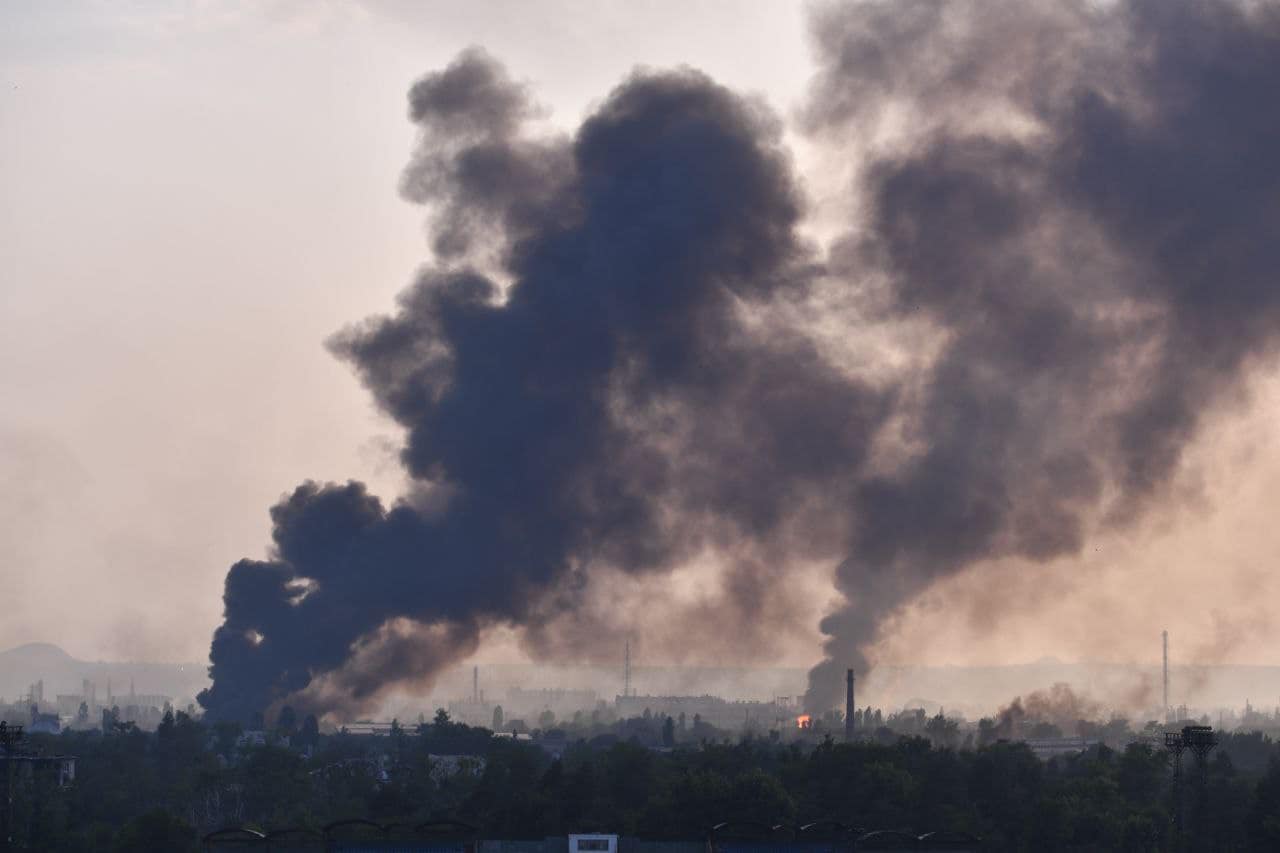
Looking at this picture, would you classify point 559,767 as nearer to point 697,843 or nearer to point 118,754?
point 697,843

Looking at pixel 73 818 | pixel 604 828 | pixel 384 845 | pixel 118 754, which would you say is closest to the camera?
pixel 384 845

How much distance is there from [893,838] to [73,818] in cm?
6230

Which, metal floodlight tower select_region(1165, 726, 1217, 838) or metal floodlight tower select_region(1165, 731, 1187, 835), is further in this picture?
metal floodlight tower select_region(1165, 731, 1187, 835)

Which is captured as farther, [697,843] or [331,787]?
[331,787]

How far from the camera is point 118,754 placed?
18938 centimetres

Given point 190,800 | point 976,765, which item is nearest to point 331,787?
point 190,800

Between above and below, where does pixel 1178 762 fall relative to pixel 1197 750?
below

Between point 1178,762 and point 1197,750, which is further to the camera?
point 1178,762

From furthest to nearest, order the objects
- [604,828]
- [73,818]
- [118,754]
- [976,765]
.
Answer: [118,754]
[976,765]
[73,818]
[604,828]

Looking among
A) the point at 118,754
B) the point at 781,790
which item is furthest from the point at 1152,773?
the point at 118,754

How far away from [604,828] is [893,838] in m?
27.7

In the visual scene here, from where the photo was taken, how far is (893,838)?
322ft

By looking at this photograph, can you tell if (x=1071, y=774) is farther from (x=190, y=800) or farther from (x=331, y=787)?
(x=190, y=800)

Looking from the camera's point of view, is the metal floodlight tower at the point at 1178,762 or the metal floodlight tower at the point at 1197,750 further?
the metal floodlight tower at the point at 1178,762
